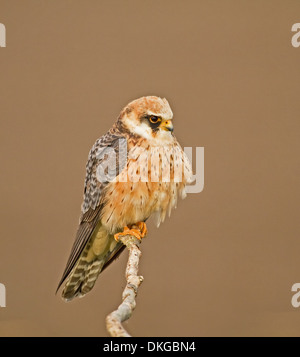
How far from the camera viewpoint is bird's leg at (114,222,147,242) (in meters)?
1.50

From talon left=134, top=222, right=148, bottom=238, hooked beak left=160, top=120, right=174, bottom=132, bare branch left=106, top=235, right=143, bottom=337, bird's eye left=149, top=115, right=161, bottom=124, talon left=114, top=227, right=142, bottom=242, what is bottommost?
bare branch left=106, top=235, right=143, bottom=337

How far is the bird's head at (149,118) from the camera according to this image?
129cm

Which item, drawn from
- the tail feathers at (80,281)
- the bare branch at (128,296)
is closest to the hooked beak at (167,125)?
the bare branch at (128,296)

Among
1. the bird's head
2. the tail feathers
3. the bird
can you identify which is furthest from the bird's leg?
the bird's head

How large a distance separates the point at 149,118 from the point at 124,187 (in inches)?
10.3

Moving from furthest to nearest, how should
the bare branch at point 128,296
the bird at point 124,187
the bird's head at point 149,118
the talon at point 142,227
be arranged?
the talon at point 142,227 → the bird at point 124,187 → the bird's head at point 149,118 → the bare branch at point 128,296

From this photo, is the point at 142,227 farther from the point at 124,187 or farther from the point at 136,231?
the point at 124,187

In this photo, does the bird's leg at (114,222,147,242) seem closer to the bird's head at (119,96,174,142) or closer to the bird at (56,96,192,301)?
the bird at (56,96,192,301)

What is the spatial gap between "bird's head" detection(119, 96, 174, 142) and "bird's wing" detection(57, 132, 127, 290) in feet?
0.27

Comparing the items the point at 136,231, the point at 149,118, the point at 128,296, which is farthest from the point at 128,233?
the point at 128,296

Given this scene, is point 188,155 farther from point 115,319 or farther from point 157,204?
point 115,319

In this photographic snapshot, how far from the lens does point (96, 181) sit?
59.6 inches

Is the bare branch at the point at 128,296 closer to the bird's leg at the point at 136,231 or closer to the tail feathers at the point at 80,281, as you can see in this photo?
the bird's leg at the point at 136,231

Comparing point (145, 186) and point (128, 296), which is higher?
point (145, 186)
